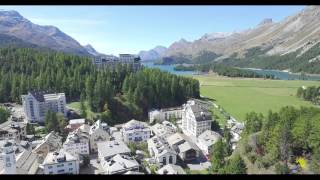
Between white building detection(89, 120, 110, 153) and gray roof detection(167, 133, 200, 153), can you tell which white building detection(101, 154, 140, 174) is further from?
white building detection(89, 120, 110, 153)

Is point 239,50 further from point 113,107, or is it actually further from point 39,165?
point 39,165

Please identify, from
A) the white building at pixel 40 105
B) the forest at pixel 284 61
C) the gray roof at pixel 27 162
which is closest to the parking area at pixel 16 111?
the white building at pixel 40 105

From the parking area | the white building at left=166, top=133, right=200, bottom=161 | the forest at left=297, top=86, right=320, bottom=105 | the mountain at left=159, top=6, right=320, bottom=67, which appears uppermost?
the mountain at left=159, top=6, right=320, bottom=67

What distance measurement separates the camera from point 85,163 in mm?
15398

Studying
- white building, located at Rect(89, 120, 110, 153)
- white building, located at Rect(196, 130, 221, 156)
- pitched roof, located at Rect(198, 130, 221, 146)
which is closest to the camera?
white building, located at Rect(196, 130, 221, 156)

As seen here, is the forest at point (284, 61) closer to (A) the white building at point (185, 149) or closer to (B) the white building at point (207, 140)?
(B) the white building at point (207, 140)

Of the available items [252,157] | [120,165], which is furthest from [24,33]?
[252,157]

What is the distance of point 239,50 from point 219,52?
12655 millimetres

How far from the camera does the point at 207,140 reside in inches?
694

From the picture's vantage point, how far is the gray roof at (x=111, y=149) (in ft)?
49.0

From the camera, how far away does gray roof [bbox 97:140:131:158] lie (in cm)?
1495

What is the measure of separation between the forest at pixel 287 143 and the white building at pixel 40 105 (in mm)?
12937

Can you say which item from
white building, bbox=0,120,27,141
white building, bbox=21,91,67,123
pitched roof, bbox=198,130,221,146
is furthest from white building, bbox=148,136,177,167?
white building, bbox=21,91,67,123

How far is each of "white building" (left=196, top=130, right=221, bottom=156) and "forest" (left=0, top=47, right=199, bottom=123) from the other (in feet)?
22.8
